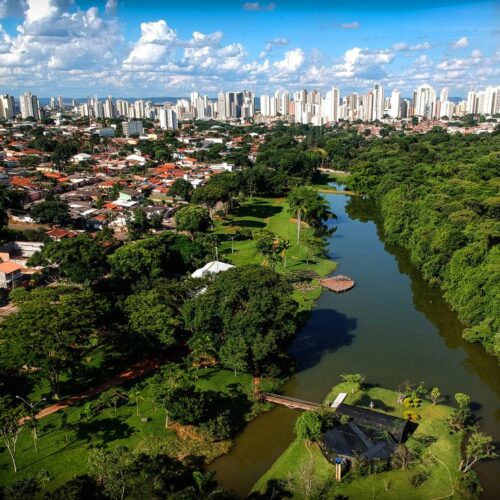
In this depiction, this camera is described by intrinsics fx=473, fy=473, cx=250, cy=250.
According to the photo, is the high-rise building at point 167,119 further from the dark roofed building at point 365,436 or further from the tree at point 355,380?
the dark roofed building at point 365,436

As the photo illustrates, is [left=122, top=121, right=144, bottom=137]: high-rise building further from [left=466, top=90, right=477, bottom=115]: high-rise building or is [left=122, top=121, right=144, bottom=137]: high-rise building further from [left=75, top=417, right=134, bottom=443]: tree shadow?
[left=466, top=90, right=477, bottom=115]: high-rise building

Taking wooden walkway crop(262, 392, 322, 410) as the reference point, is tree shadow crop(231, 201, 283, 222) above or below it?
above

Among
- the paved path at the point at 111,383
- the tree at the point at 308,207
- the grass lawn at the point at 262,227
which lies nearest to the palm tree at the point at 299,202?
the tree at the point at 308,207

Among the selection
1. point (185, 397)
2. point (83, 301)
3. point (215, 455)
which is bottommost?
point (215, 455)

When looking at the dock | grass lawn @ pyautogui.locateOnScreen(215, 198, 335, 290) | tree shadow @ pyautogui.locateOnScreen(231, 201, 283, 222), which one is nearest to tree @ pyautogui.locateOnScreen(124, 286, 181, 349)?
grass lawn @ pyautogui.locateOnScreen(215, 198, 335, 290)

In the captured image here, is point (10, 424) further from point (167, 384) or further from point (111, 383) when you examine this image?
point (167, 384)

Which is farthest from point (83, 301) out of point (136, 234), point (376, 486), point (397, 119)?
point (397, 119)

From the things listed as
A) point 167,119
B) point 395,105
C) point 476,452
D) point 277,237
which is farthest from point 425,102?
point 476,452

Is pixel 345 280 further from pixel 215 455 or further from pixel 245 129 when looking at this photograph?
pixel 245 129

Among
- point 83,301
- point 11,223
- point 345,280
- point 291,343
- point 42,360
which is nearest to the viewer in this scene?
point 42,360
